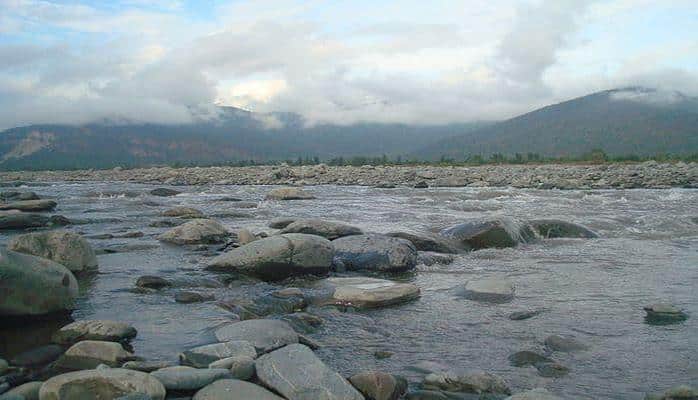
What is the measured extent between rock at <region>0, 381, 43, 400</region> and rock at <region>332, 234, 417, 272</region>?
247 inches

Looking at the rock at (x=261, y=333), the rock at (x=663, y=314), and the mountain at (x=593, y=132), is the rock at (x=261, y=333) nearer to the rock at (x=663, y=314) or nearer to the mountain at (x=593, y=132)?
the rock at (x=663, y=314)

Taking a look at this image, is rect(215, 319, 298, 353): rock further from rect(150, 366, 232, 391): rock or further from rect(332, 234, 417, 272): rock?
rect(332, 234, 417, 272): rock

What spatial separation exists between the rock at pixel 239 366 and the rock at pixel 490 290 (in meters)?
4.15

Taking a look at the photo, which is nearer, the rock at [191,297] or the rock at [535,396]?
the rock at [535,396]

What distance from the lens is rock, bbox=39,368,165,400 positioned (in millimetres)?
4660

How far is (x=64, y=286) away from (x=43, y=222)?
10.5 m

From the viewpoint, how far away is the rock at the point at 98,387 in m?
4.66

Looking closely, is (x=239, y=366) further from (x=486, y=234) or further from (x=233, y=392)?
(x=486, y=234)

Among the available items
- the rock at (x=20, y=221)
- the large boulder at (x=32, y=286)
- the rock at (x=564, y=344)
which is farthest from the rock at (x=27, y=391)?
the rock at (x=20, y=221)

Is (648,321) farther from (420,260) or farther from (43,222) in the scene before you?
(43,222)

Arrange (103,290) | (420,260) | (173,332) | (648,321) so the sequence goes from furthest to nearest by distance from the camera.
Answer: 1. (420,260)
2. (103,290)
3. (648,321)
4. (173,332)

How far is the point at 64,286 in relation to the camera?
24.9 ft

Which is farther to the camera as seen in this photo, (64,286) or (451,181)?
(451,181)

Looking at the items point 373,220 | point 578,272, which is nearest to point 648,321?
point 578,272
